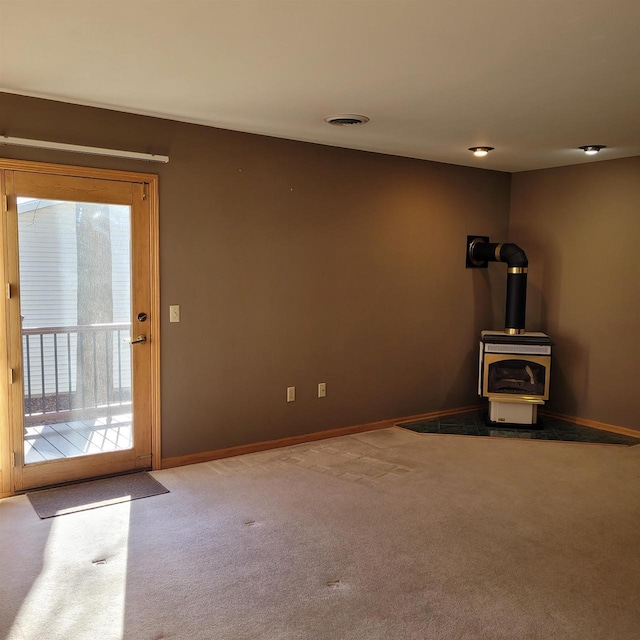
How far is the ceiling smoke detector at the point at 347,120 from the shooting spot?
3.93 metres

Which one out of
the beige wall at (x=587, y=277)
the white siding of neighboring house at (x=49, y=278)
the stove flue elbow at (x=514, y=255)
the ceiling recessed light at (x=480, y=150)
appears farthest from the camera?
the stove flue elbow at (x=514, y=255)

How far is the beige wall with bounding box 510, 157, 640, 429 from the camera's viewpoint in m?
5.34

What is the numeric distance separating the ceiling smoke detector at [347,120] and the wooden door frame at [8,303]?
47.4 inches

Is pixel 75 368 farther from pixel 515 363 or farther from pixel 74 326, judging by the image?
pixel 515 363

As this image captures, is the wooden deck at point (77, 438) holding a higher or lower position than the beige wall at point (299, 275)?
lower

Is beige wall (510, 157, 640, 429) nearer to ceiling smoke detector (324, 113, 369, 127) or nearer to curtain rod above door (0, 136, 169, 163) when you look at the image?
ceiling smoke detector (324, 113, 369, 127)

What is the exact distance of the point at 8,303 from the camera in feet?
12.1

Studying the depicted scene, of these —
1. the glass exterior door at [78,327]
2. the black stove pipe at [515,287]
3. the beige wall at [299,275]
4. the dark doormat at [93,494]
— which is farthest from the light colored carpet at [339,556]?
the black stove pipe at [515,287]

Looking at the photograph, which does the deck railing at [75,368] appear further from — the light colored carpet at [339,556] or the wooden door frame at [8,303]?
the light colored carpet at [339,556]

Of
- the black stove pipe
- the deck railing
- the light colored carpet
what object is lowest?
the light colored carpet

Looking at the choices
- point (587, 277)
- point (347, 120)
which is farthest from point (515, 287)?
point (347, 120)

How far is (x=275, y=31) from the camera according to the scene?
2520mm

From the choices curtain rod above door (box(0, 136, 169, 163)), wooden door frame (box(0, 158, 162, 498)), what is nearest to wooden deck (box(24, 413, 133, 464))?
wooden door frame (box(0, 158, 162, 498))

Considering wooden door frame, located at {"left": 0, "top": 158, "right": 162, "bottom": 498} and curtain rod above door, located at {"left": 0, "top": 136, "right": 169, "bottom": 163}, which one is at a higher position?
curtain rod above door, located at {"left": 0, "top": 136, "right": 169, "bottom": 163}
